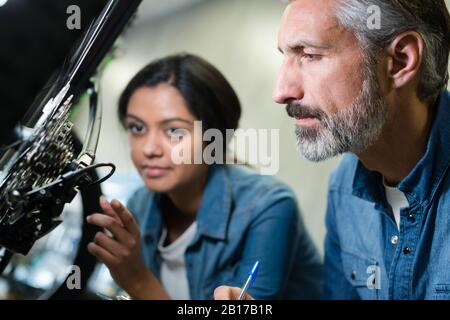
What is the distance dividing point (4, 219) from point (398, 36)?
0.63 m

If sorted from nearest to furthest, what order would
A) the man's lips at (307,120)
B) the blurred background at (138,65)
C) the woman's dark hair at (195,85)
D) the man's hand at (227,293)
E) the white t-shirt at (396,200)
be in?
the blurred background at (138,65), the man's hand at (227,293), the man's lips at (307,120), the white t-shirt at (396,200), the woman's dark hair at (195,85)

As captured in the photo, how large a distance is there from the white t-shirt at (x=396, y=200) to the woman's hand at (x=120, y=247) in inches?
17.9

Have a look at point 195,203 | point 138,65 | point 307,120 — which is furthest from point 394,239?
point 138,65

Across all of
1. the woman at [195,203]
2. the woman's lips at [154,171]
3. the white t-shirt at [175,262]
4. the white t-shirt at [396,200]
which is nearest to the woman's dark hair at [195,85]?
the woman at [195,203]

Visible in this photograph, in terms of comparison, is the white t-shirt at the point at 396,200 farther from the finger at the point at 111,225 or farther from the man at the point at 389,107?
the finger at the point at 111,225

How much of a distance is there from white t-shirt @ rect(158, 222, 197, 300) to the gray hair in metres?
0.52

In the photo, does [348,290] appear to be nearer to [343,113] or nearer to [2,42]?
[343,113]

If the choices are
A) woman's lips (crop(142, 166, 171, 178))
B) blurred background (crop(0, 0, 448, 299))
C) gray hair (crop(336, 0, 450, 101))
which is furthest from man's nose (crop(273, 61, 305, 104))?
Result: woman's lips (crop(142, 166, 171, 178))

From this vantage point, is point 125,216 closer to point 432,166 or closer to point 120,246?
point 120,246

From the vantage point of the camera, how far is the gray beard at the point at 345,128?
79 centimetres

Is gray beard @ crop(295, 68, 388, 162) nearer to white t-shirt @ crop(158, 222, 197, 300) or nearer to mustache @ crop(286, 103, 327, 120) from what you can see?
mustache @ crop(286, 103, 327, 120)

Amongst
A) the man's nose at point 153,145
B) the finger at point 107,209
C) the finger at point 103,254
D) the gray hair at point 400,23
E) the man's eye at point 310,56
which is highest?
the gray hair at point 400,23

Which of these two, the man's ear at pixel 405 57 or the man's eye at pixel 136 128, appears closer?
the man's ear at pixel 405 57

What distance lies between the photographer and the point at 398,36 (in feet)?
2.61
